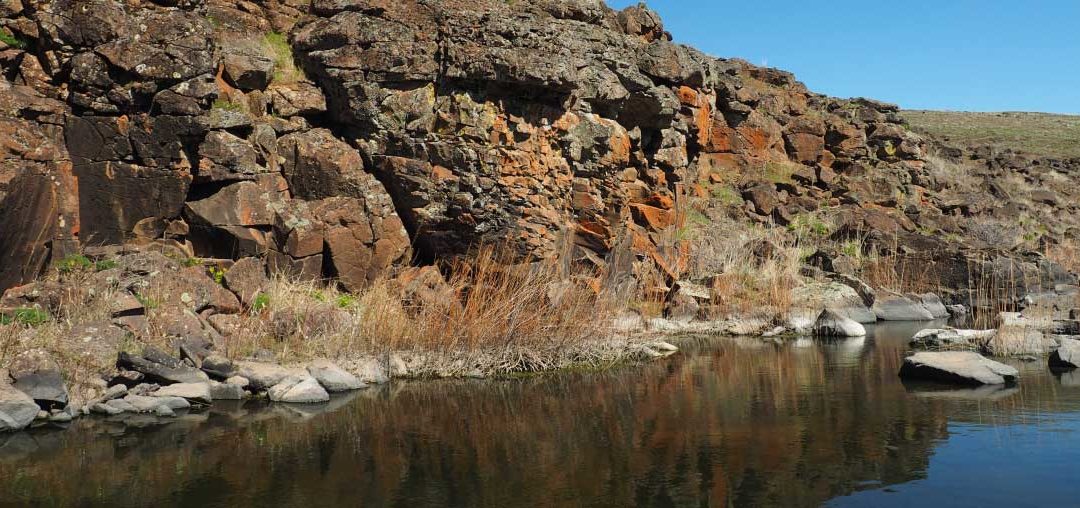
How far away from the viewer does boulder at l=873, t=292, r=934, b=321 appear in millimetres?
21219

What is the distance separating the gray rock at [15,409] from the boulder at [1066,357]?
517 inches

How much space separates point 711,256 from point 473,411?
44.0 feet

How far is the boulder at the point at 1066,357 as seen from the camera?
12.6m

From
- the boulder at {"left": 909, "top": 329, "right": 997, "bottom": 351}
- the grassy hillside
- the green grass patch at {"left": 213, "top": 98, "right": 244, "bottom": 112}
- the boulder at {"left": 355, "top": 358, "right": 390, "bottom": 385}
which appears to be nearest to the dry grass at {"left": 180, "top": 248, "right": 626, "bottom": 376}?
the boulder at {"left": 355, "top": 358, "right": 390, "bottom": 385}

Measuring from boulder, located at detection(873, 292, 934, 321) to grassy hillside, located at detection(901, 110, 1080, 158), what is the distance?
21219 mm

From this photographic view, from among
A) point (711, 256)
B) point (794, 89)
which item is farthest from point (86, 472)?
point (794, 89)

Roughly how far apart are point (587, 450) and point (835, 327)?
11.1 m

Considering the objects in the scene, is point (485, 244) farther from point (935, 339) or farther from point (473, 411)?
point (935, 339)

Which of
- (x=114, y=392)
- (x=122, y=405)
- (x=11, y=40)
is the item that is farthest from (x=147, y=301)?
(x=11, y=40)

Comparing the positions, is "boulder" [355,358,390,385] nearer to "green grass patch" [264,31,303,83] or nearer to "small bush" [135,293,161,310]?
"small bush" [135,293,161,310]

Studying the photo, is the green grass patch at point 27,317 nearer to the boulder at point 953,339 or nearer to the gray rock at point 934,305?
the boulder at point 953,339

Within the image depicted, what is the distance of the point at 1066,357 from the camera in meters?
12.6

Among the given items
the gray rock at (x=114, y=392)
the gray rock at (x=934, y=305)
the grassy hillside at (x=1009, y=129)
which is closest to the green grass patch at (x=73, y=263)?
the gray rock at (x=114, y=392)

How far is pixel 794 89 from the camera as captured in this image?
33219 mm
